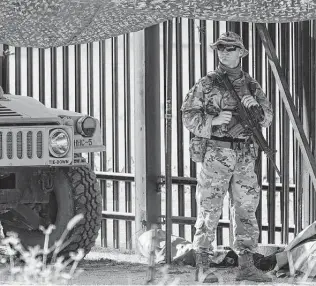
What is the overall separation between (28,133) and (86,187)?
3.15 ft

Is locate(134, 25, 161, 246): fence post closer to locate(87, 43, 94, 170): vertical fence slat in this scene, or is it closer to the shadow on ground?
the shadow on ground

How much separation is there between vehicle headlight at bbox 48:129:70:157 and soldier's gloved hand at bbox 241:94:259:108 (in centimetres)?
127

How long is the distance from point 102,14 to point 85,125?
242cm

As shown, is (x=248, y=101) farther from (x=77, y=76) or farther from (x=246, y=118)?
(x=77, y=76)

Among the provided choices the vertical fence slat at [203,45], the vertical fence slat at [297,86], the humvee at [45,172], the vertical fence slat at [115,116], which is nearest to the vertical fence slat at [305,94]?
the vertical fence slat at [297,86]

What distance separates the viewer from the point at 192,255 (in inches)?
329

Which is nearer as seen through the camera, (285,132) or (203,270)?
(203,270)

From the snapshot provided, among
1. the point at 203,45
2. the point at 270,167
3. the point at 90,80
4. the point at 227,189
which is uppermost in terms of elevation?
the point at 203,45

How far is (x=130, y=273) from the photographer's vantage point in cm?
812

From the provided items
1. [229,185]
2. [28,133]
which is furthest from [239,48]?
[28,133]

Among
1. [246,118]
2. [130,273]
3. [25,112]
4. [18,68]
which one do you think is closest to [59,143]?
[25,112]

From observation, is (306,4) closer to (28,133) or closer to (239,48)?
(239,48)

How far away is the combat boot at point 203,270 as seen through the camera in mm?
7363

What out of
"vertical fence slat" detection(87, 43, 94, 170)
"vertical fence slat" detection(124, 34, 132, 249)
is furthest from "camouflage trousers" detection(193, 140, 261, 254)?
"vertical fence slat" detection(87, 43, 94, 170)
